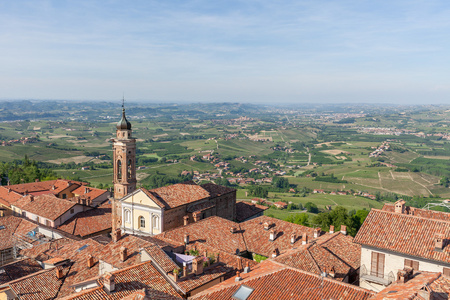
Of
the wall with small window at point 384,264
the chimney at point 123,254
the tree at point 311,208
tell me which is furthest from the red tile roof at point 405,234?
the tree at point 311,208

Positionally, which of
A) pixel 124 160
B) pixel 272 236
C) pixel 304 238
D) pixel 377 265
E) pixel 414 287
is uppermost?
pixel 124 160

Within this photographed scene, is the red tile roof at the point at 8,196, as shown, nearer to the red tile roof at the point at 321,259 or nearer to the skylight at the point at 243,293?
the red tile roof at the point at 321,259

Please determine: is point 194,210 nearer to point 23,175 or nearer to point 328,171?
point 23,175

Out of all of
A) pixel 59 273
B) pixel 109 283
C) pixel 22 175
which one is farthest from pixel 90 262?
pixel 22 175

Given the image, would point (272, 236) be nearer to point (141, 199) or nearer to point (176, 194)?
point (176, 194)

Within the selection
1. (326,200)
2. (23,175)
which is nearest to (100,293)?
(23,175)

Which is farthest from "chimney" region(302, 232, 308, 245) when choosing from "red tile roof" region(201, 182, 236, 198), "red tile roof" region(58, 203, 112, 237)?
"red tile roof" region(58, 203, 112, 237)
